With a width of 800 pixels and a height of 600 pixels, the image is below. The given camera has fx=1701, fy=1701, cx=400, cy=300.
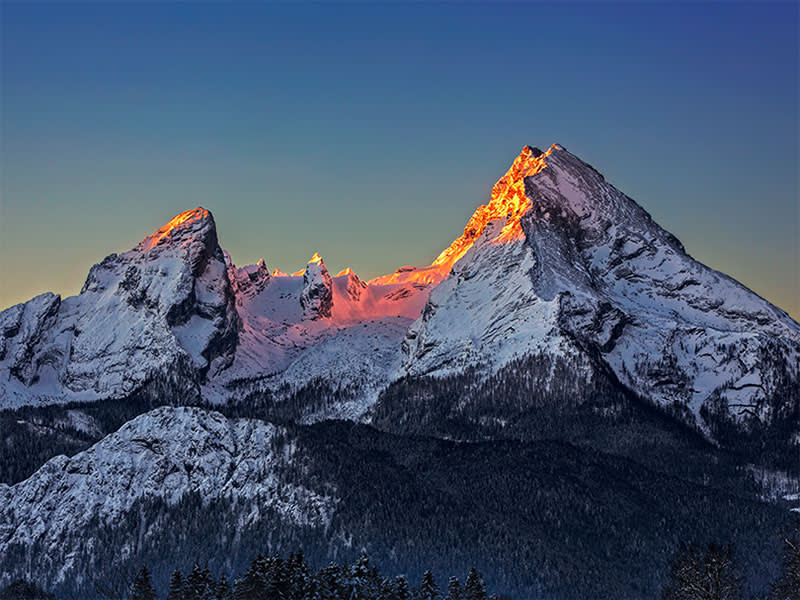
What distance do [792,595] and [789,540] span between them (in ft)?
20.4

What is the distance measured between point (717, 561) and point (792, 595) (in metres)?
10.3

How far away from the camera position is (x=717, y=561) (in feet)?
627

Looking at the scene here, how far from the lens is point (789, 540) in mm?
195000

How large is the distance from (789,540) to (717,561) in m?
10.0

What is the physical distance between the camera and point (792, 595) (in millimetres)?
193500
